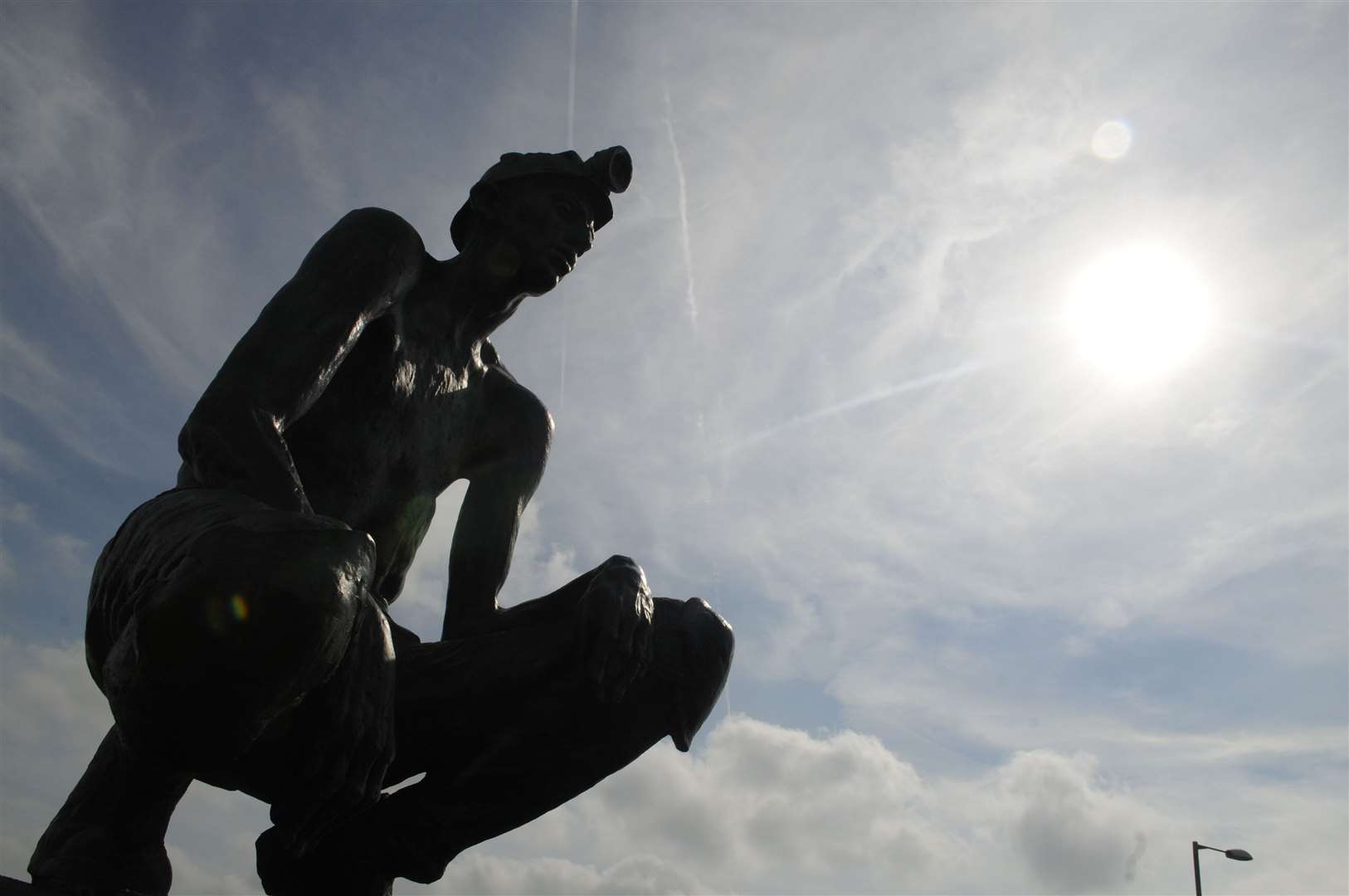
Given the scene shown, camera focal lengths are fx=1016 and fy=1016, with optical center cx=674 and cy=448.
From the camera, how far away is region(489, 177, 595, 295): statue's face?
169 inches

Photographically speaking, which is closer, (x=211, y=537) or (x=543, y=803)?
(x=211, y=537)

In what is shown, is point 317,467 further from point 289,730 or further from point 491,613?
point 289,730

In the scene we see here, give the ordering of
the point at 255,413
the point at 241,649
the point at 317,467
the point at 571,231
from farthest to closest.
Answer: the point at 571,231, the point at 317,467, the point at 255,413, the point at 241,649

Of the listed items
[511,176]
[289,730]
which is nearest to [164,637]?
[289,730]

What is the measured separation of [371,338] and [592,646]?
1.51 m

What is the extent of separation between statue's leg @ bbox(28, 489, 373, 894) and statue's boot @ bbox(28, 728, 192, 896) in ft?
0.90

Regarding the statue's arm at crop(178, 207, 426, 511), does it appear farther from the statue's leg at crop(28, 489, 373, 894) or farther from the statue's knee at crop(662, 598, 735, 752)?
the statue's knee at crop(662, 598, 735, 752)

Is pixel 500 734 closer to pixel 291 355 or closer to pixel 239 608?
pixel 239 608

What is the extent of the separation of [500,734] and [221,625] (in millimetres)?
1272

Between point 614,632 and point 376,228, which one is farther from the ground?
point 376,228

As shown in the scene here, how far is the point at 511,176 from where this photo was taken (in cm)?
439

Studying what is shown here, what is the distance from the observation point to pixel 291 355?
331 cm

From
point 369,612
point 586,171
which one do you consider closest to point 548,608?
point 369,612

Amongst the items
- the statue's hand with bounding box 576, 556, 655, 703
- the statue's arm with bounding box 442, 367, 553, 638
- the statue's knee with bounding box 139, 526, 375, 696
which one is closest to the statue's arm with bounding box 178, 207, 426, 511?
the statue's knee with bounding box 139, 526, 375, 696
